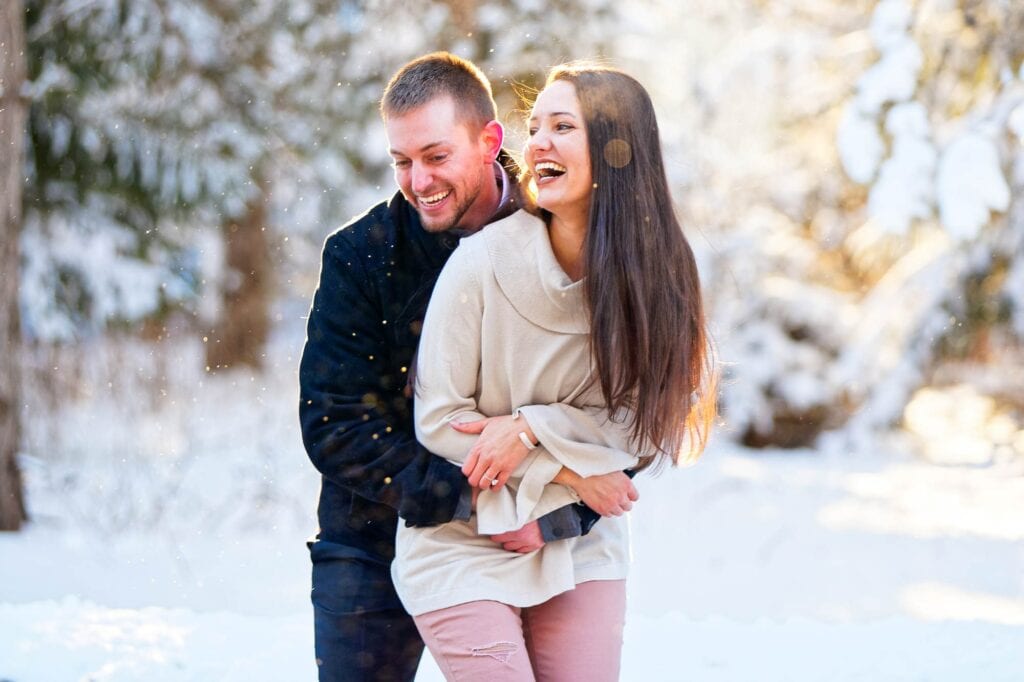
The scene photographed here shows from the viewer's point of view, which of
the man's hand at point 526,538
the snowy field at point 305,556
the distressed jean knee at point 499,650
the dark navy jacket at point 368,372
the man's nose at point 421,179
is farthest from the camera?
the snowy field at point 305,556

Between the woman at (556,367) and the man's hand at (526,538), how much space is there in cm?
2

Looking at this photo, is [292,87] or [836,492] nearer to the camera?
[836,492]

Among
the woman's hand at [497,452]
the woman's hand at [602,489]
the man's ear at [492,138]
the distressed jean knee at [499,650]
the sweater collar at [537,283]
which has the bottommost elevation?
the distressed jean knee at [499,650]

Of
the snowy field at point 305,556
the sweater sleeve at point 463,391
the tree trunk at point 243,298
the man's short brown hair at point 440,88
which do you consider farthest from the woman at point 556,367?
the tree trunk at point 243,298

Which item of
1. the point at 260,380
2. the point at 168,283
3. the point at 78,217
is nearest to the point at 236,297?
the point at 260,380

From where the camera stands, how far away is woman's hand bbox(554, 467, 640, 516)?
8.11ft

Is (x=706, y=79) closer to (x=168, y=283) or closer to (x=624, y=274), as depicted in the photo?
(x=168, y=283)

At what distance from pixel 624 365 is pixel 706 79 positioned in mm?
7454

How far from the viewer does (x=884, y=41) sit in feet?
19.3

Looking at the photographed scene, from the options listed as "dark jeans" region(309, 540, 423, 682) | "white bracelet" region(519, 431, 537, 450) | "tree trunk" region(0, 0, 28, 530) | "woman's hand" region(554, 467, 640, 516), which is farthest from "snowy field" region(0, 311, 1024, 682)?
"white bracelet" region(519, 431, 537, 450)

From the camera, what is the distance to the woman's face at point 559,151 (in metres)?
2.42

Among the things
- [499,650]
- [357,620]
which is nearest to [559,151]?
[499,650]

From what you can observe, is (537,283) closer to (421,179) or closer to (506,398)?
(506,398)

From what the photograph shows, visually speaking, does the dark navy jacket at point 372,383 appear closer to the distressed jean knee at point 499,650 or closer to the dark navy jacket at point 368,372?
the dark navy jacket at point 368,372
